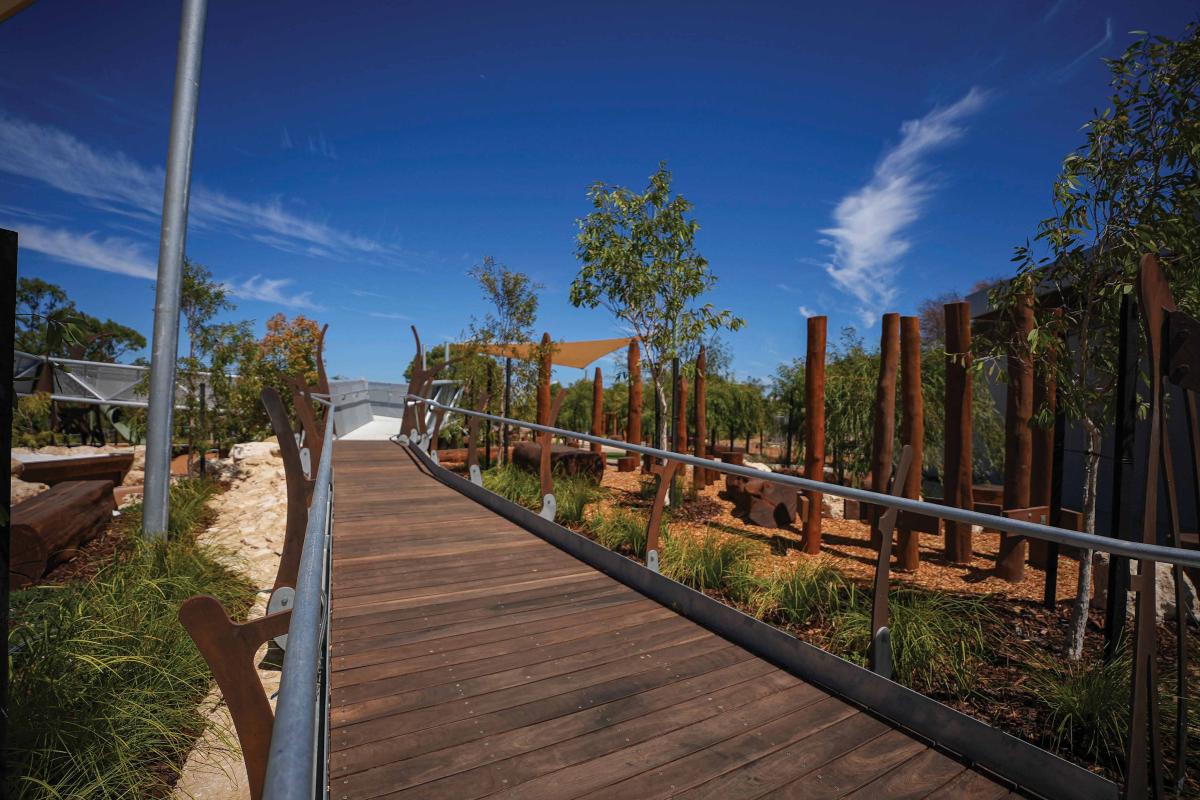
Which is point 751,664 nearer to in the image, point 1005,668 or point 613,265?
point 1005,668

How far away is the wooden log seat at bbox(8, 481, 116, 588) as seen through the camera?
18.5 feet

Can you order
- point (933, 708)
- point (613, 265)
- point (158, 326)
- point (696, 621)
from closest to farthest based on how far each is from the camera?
point (933, 708) < point (696, 621) < point (158, 326) < point (613, 265)

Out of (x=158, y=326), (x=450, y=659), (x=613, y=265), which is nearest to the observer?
(x=450, y=659)

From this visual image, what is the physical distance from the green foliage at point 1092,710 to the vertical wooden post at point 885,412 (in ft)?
13.1

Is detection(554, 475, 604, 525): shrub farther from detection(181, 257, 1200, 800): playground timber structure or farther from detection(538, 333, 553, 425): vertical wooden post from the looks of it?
detection(181, 257, 1200, 800): playground timber structure

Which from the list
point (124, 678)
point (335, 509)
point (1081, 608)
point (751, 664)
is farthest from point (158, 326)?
point (1081, 608)

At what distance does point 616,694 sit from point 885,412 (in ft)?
19.6

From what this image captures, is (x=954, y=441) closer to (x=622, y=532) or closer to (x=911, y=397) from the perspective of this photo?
(x=911, y=397)

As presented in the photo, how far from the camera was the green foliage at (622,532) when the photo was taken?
696 cm

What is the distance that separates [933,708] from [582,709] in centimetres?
145

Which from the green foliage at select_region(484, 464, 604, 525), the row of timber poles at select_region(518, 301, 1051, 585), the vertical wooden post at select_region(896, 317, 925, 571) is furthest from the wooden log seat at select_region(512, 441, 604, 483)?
the vertical wooden post at select_region(896, 317, 925, 571)

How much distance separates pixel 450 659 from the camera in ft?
9.90

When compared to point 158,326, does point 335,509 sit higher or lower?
lower

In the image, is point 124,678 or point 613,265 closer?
point 124,678
